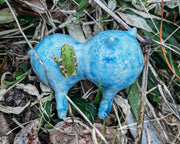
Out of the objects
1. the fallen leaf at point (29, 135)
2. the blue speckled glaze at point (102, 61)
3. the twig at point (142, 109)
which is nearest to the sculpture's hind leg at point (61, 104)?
the blue speckled glaze at point (102, 61)

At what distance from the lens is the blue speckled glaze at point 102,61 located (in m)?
1.04

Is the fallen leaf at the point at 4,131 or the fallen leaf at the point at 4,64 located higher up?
the fallen leaf at the point at 4,64

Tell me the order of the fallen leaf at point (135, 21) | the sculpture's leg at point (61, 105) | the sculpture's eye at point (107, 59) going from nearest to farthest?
the sculpture's eye at point (107, 59)
the sculpture's leg at point (61, 105)
the fallen leaf at point (135, 21)

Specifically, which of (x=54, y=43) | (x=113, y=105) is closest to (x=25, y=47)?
(x=54, y=43)

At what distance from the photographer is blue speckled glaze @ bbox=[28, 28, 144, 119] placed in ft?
3.41

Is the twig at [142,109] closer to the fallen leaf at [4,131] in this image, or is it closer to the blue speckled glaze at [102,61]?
the blue speckled glaze at [102,61]

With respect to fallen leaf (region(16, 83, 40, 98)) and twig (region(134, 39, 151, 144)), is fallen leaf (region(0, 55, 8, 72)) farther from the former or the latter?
twig (region(134, 39, 151, 144))

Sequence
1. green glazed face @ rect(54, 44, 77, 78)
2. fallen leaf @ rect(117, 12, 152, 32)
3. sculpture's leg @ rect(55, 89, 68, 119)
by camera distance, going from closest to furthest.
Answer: green glazed face @ rect(54, 44, 77, 78) → sculpture's leg @ rect(55, 89, 68, 119) → fallen leaf @ rect(117, 12, 152, 32)

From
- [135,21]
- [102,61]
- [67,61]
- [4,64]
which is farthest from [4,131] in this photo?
[135,21]

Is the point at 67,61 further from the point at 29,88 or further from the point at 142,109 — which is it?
the point at 142,109

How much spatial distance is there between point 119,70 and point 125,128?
0.40 m

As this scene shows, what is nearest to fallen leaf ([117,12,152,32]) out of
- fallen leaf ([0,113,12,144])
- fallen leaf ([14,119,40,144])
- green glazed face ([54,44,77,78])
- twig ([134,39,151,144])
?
twig ([134,39,151,144])

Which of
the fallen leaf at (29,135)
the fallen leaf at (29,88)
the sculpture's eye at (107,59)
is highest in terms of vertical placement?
the sculpture's eye at (107,59)

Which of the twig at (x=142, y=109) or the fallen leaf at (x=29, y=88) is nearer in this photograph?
the twig at (x=142, y=109)
